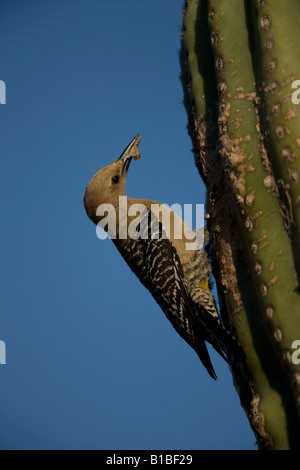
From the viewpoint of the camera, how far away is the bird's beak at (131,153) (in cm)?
374

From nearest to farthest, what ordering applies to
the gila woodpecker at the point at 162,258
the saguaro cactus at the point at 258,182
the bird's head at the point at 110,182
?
the saguaro cactus at the point at 258,182 → the gila woodpecker at the point at 162,258 → the bird's head at the point at 110,182

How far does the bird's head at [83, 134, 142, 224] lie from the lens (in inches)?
146

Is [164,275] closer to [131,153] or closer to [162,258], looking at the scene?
[162,258]

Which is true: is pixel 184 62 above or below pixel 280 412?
above

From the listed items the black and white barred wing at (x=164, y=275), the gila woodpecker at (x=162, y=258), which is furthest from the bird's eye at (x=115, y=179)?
the black and white barred wing at (x=164, y=275)

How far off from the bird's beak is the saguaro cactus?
53.3 inches

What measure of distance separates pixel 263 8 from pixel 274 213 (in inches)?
27.8

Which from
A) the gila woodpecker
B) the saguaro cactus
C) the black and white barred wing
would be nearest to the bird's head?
the gila woodpecker

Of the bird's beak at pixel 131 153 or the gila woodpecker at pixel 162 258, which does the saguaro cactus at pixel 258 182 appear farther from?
the bird's beak at pixel 131 153

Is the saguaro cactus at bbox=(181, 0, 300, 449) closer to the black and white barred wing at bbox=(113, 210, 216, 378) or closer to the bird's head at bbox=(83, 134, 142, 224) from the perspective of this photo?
the black and white barred wing at bbox=(113, 210, 216, 378)

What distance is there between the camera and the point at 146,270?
11.7 ft

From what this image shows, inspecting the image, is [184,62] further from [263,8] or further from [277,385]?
[277,385]

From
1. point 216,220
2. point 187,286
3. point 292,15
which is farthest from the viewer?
point 187,286
